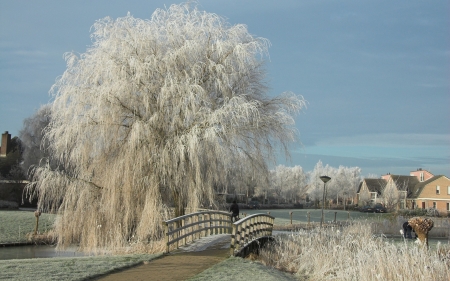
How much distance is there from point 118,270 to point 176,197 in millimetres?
8643

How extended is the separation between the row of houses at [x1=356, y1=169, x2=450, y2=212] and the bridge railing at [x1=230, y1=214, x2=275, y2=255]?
5121cm

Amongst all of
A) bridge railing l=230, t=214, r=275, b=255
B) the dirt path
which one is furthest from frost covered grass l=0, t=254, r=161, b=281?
bridge railing l=230, t=214, r=275, b=255

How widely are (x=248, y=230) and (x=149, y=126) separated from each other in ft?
19.9

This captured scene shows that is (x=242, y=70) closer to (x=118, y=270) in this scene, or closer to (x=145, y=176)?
(x=145, y=176)

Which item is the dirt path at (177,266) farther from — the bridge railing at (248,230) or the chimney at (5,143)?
the chimney at (5,143)

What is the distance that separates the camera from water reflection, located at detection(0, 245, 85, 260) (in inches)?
877

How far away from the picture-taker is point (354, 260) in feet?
47.4

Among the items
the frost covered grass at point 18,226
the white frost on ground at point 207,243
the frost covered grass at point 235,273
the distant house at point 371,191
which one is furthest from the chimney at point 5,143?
the frost covered grass at point 235,273

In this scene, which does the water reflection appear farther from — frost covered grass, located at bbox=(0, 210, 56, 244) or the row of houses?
the row of houses

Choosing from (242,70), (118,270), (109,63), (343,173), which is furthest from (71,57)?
(343,173)

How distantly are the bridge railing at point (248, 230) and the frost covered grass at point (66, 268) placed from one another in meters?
3.02

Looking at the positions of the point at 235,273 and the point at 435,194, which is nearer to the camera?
the point at 235,273

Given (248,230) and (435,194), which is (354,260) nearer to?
(248,230)

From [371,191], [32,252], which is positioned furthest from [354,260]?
[371,191]
